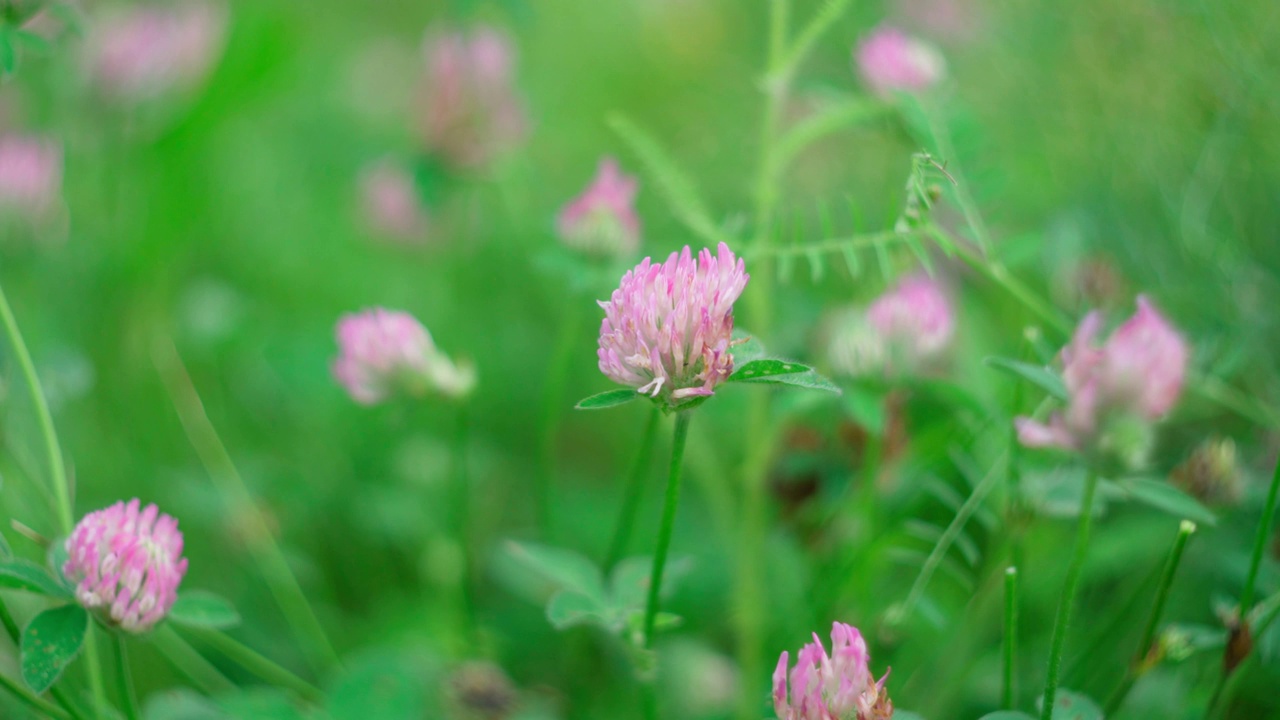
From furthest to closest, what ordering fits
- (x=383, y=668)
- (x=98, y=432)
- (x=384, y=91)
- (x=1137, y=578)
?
(x=384, y=91) → (x=98, y=432) → (x=1137, y=578) → (x=383, y=668)

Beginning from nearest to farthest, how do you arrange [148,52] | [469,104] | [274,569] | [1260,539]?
[1260,539]
[274,569]
[469,104]
[148,52]

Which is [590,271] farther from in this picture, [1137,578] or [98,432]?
[98,432]

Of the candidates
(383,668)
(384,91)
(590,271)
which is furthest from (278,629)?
(384,91)

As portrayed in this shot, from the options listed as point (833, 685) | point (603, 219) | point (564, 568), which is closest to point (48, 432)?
point (564, 568)

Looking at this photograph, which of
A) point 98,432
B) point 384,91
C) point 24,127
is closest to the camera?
point 98,432

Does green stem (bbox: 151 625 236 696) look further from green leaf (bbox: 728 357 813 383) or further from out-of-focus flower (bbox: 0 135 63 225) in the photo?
green leaf (bbox: 728 357 813 383)

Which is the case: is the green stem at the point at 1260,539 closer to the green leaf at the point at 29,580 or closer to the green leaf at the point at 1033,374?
the green leaf at the point at 1033,374

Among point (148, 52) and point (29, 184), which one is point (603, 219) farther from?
point (148, 52)
